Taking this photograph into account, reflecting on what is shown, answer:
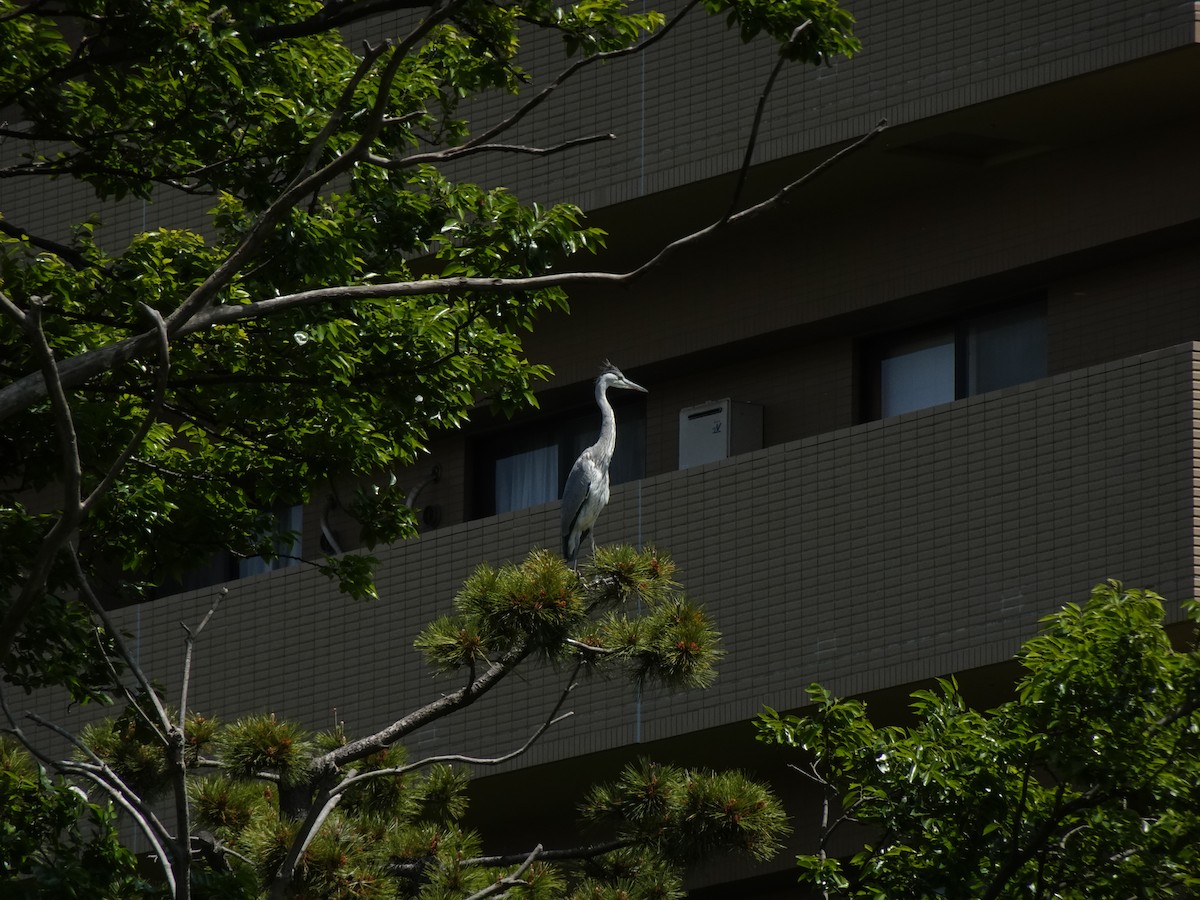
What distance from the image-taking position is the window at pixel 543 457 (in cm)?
1997

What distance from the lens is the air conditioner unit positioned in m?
18.5

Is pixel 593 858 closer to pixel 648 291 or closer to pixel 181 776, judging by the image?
pixel 181 776

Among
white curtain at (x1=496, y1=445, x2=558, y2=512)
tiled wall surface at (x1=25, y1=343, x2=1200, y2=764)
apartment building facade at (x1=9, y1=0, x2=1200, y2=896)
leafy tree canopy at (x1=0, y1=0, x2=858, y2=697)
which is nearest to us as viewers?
leafy tree canopy at (x1=0, y1=0, x2=858, y2=697)

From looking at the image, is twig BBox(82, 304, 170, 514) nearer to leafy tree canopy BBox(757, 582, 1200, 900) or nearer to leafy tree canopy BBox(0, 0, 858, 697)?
leafy tree canopy BBox(0, 0, 858, 697)

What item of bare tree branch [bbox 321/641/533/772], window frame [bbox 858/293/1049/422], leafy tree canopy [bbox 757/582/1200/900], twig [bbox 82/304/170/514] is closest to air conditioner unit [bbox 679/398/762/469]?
window frame [bbox 858/293/1049/422]

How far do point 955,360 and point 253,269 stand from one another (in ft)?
22.2

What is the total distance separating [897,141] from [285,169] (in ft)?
17.5

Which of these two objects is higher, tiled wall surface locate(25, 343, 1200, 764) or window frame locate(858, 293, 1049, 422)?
window frame locate(858, 293, 1049, 422)

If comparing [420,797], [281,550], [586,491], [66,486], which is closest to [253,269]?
[420,797]

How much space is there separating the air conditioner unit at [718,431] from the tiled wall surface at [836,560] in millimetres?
863

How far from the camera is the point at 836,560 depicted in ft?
54.9

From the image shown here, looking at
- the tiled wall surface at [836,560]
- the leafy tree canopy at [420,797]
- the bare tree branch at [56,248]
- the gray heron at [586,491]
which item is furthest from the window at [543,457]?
the bare tree branch at [56,248]

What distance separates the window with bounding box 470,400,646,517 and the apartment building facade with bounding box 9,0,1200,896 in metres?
0.04

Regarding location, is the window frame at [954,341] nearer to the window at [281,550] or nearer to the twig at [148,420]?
the window at [281,550]
